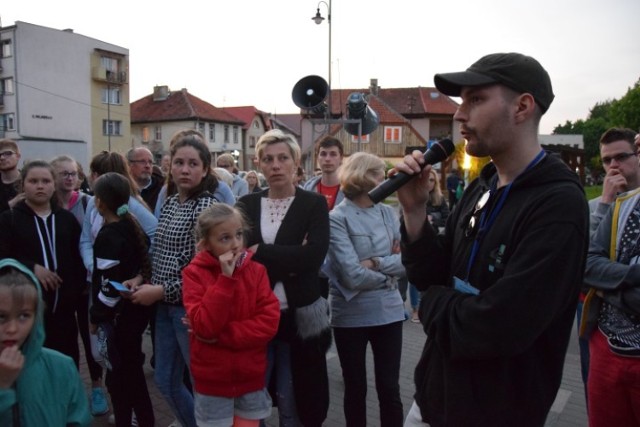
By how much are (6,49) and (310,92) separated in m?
38.7

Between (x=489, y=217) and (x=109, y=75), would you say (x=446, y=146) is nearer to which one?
(x=489, y=217)

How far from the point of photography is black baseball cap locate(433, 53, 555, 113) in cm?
158

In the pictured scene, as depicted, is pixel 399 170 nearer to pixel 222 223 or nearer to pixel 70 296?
pixel 222 223

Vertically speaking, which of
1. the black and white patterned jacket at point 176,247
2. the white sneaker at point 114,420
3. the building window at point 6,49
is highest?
the building window at point 6,49

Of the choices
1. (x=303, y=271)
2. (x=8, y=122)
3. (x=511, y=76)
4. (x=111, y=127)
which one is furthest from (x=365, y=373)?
(x=111, y=127)

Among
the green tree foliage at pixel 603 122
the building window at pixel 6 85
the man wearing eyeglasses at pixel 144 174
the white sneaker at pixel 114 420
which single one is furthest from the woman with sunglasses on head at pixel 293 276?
the building window at pixel 6 85

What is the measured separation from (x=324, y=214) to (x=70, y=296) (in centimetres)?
216

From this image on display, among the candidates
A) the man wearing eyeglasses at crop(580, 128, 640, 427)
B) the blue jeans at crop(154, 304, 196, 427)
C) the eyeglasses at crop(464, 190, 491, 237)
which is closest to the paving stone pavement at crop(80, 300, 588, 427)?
the blue jeans at crop(154, 304, 196, 427)

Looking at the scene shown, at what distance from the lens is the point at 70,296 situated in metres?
3.79

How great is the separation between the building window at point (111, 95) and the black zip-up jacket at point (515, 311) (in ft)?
150

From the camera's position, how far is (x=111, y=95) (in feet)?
141

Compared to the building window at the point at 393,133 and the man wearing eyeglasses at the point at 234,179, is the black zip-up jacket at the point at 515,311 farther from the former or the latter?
the building window at the point at 393,133

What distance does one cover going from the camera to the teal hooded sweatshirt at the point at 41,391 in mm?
2053

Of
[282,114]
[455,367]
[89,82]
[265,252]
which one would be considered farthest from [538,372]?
[282,114]
